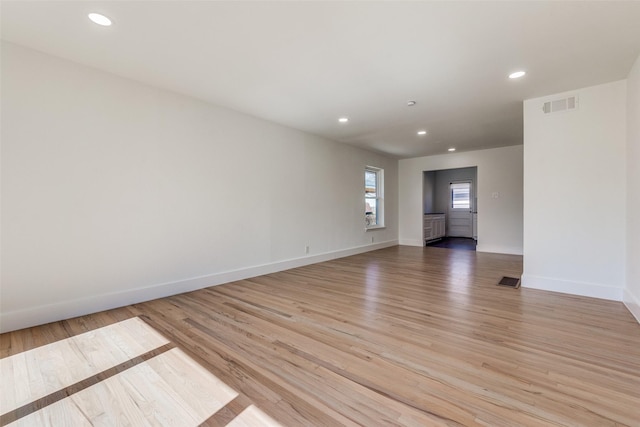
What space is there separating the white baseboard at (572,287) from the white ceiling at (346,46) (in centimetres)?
241

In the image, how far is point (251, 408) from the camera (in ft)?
4.83

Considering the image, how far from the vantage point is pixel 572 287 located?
3.48 meters

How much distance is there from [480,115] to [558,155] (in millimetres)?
1214

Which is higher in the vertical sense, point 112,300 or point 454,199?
point 454,199

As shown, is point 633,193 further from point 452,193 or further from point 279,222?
point 452,193

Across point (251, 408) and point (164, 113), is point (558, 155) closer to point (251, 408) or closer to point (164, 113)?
point (251, 408)

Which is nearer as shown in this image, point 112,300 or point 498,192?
point 112,300

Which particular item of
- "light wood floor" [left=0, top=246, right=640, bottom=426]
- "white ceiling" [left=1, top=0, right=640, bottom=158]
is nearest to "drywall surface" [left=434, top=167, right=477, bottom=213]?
"white ceiling" [left=1, top=0, right=640, bottom=158]

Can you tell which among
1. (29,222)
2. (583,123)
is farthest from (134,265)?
(583,123)

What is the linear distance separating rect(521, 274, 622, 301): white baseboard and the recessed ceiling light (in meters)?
5.32

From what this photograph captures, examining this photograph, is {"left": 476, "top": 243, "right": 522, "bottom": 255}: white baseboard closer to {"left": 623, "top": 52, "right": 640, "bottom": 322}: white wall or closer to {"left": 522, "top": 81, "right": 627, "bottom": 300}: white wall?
{"left": 522, "top": 81, "right": 627, "bottom": 300}: white wall

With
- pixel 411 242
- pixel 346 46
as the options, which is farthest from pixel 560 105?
pixel 411 242

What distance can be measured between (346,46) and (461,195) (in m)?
9.19

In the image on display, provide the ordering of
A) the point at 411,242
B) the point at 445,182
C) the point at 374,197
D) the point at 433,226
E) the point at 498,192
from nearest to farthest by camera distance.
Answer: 1. the point at 498,192
2. the point at 374,197
3. the point at 411,242
4. the point at 433,226
5. the point at 445,182
